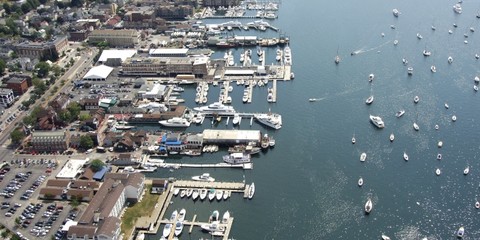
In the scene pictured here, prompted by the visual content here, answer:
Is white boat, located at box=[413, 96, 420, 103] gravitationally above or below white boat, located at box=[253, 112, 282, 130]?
above

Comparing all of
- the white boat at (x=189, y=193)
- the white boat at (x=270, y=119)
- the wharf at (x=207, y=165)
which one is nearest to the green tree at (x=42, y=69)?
the wharf at (x=207, y=165)

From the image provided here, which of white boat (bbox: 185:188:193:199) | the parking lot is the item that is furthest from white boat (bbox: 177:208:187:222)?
the parking lot

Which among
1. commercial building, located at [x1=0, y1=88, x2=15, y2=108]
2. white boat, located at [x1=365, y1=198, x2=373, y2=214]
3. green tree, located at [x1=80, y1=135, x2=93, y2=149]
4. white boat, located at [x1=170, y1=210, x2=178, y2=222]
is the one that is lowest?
white boat, located at [x1=170, y1=210, x2=178, y2=222]

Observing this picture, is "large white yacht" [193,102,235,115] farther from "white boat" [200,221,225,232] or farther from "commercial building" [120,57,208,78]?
"white boat" [200,221,225,232]

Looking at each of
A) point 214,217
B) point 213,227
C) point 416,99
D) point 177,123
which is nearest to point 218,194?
point 214,217

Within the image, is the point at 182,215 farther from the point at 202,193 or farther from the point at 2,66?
the point at 2,66

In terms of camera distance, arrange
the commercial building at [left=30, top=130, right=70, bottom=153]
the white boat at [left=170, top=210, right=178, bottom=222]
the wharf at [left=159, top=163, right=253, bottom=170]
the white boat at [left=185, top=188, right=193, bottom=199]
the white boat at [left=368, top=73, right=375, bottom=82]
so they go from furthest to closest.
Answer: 1. the white boat at [left=368, top=73, right=375, bottom=82]
2. the commercial building at [left=30, top=130, right=70, bottom=153]
3. the wharf at [left=159, top=163, right=253, bottom=170]
4. the white boat at [left=185, top=188, right=193, bottom=199]
5. the white boat at [left=170, top=210, right=178, bottom=222]

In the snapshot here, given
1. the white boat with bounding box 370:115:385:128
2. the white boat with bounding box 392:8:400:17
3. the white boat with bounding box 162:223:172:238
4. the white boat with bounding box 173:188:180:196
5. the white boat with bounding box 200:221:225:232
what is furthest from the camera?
the white boat with bounding box 392:8:400:17

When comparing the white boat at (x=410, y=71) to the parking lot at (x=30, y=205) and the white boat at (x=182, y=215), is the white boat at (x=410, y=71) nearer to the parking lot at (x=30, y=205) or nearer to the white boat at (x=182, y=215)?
the white boat at (x=182, y=215)
